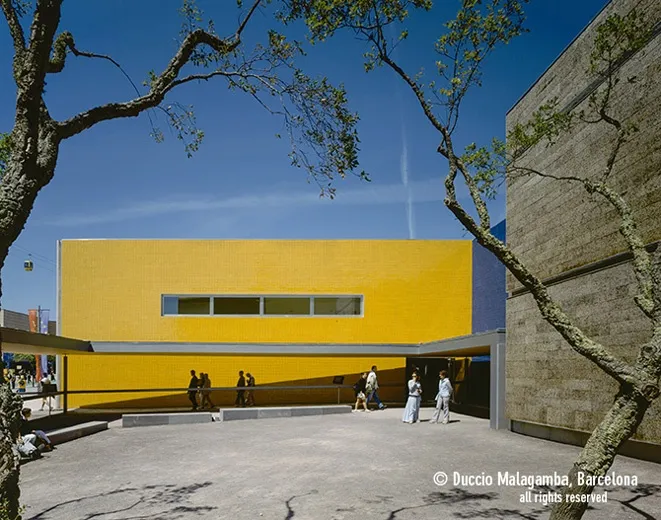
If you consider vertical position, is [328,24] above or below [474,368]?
above

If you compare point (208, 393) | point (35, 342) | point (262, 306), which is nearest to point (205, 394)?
point (208, 393)

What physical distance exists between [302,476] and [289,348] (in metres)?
12.6

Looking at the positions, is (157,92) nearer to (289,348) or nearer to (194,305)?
(289,348)

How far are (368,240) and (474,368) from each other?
7.26 m

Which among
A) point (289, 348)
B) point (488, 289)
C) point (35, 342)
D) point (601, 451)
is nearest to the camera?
point (601, 451)

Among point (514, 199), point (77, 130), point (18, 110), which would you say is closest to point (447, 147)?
point (77, 130)

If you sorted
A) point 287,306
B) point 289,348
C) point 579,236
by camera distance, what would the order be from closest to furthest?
point 579,236, point 289,348, point 287,306

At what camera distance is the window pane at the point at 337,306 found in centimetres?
2538

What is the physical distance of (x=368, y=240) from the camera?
25578 millimetres

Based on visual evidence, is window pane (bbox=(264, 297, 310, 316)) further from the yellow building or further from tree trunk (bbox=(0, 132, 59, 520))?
tree trunk (bbox=(0, 132, 59, 520))

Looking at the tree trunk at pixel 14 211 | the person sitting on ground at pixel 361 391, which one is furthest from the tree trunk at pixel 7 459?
the person sitting on ground at pixel 361 391

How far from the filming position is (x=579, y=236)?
501 inches

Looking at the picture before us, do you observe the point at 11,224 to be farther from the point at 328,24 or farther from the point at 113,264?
the point at 113,264

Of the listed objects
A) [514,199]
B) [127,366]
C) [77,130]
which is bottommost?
[127,366]
